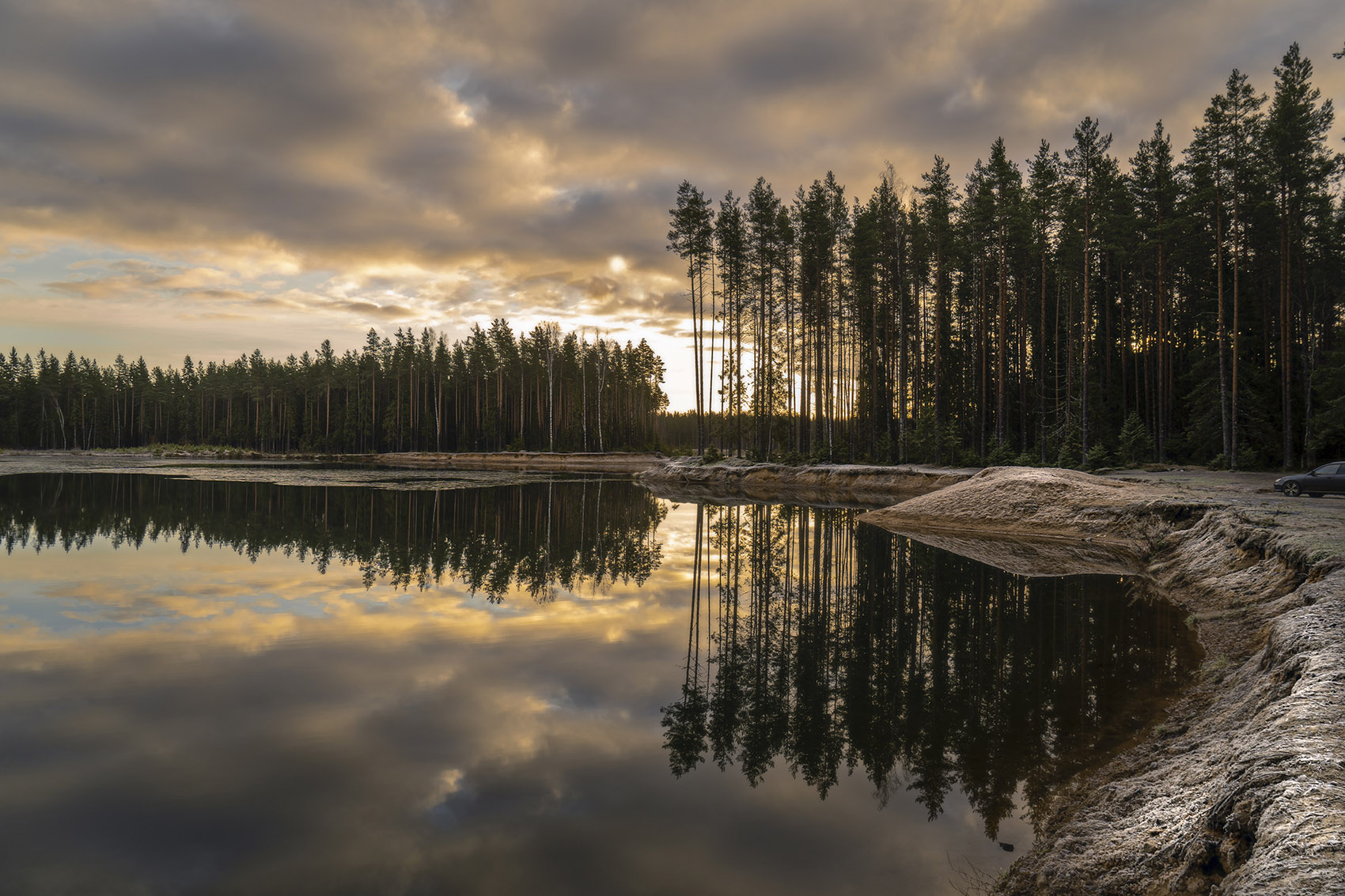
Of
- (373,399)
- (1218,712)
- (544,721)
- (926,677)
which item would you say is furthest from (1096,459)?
(373,399)

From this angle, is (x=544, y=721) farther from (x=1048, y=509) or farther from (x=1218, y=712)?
(x=1048, y=509)

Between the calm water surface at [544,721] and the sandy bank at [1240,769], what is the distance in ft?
1.23

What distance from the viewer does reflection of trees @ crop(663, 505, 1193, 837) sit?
4.98 metres

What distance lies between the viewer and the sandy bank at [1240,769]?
266 centimetres

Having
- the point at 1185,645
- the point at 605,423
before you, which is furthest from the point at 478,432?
the point at 1185,645

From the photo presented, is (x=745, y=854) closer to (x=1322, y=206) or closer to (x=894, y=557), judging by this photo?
(x=894, y=557)

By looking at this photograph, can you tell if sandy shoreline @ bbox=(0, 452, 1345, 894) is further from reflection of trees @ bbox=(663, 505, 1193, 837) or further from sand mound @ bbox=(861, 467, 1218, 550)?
reflection of trees @ bbox=(663, 505, 1193, 837)

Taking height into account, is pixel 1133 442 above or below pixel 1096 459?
above

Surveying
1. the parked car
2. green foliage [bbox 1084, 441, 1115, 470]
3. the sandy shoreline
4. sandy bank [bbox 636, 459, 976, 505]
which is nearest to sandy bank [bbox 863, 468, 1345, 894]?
the sandy shoreline

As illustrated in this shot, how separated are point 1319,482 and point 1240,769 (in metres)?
22.7

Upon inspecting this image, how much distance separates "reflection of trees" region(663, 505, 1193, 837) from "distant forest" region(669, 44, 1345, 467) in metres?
24.4

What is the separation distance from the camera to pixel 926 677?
6.82m

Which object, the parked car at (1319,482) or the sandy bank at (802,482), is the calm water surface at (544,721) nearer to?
the parked car at (1319,482)

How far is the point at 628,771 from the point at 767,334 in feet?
142
